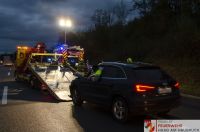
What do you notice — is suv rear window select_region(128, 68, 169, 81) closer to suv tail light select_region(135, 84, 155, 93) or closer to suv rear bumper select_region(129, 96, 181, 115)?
suv tail light select_region(135, 84, 155, 93)

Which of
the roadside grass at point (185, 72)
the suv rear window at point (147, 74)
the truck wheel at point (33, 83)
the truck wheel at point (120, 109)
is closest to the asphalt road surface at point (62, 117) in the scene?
the truck wheel at point (120, 109)

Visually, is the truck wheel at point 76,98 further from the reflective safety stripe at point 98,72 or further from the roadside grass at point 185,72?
the roadside grass at point 185,72

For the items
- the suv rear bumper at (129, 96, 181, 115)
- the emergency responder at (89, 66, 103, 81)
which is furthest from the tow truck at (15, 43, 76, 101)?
the suv rear bumper at (129, 96, 181, 115)

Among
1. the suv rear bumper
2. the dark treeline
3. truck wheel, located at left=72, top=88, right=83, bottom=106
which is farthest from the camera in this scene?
the dark treeline

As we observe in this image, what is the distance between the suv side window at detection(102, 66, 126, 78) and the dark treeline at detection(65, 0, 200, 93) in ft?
40.3

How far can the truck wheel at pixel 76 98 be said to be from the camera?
1312cm

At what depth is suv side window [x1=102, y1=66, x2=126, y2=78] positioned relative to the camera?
10.7m

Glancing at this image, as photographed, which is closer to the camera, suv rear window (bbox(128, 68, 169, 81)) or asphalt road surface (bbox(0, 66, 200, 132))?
asphalt road surface (bbox(0, 66, 200, 132))

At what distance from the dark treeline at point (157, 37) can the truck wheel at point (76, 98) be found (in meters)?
11.0

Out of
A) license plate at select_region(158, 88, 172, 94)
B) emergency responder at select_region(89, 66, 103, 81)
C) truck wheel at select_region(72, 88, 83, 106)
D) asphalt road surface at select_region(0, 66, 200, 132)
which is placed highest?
emergency responder at select_region(89, 66, 103, 81)

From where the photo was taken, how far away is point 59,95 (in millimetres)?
15188

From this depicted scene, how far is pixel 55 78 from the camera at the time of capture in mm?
18094

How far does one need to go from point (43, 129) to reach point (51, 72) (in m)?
10.0

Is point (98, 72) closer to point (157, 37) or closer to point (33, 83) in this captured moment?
point (33, 83)
